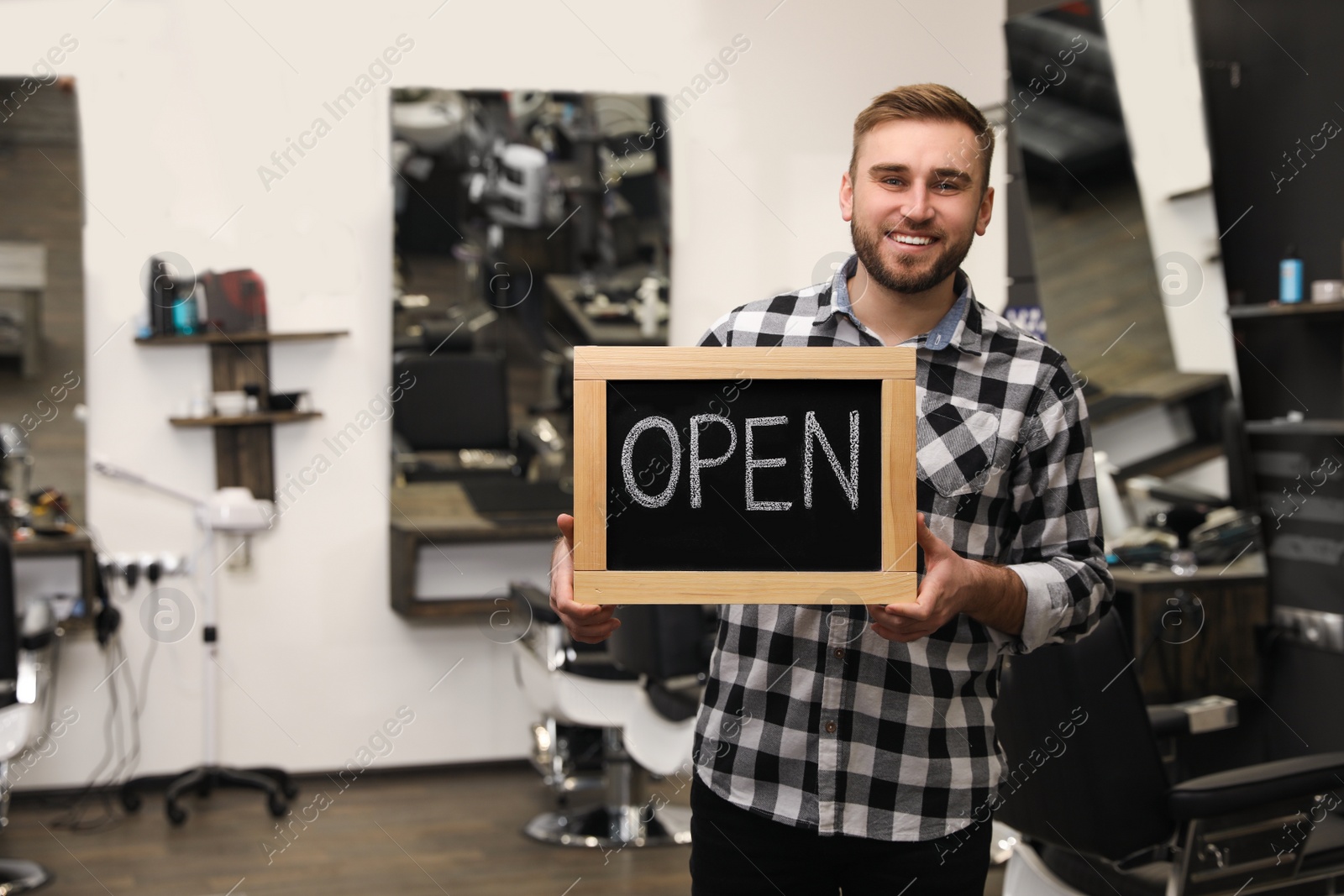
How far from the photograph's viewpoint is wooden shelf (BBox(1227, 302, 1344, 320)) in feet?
10.4

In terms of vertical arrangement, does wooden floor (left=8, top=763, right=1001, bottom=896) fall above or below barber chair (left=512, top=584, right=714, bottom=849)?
below

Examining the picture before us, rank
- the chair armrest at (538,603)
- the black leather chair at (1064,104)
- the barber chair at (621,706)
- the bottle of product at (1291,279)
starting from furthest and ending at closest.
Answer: the black leather chair at (1064,104)
the chair armrest at (538,603)
the bottle of product at (1291,279)
the barber chair at (621,706)

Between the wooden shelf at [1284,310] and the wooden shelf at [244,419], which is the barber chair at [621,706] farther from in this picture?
the wooden shelf at [1284,310]

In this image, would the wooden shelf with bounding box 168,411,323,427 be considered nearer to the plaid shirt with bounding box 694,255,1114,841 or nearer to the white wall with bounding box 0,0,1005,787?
the white wall with bounding box 0,0,1005,787

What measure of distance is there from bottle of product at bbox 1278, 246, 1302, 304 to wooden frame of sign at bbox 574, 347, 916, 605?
8.15 ft

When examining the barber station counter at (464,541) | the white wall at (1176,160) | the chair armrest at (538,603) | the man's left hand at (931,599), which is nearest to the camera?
the man's left hand at (931,599)

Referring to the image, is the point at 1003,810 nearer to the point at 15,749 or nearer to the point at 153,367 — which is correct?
the point at 15,749

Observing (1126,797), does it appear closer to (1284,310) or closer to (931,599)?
(931,599)

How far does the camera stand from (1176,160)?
3.56 metres

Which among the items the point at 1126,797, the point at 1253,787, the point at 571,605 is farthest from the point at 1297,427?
the point at 571,605

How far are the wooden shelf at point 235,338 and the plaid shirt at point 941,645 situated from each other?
3.04 meters

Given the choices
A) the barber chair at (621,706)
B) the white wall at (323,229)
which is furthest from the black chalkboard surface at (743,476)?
the white wall at (323,229)

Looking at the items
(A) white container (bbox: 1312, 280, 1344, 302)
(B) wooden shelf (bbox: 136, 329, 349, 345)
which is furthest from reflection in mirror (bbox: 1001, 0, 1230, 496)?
(B) wooden shelf (bbox: 136, 329, 349, 345)

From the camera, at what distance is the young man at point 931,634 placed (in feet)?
4.55
